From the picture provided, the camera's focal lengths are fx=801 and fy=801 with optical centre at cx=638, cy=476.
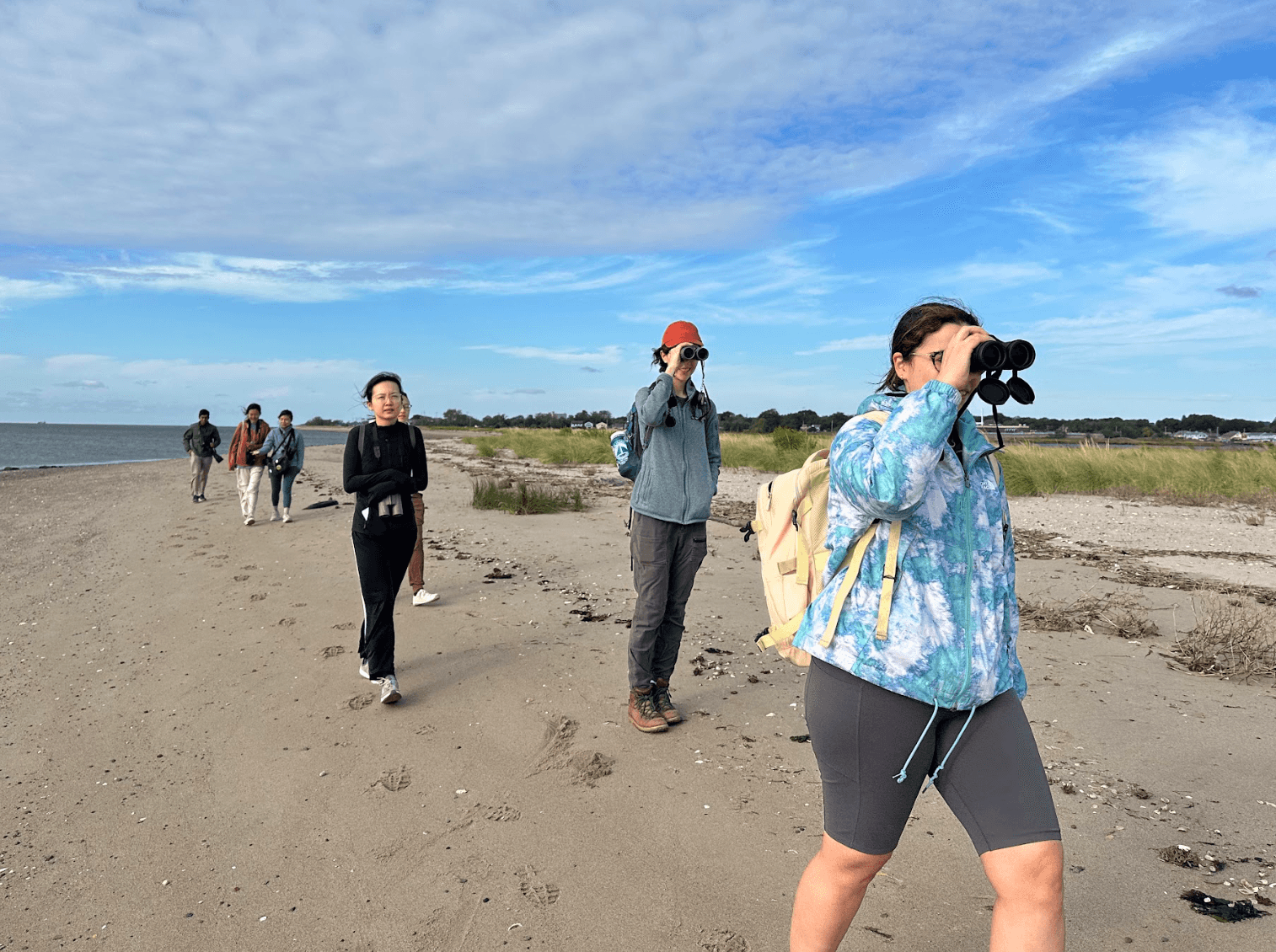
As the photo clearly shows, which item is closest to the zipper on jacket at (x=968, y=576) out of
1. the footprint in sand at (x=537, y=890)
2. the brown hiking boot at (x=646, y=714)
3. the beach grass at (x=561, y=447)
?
the footprint in sand at (x=537, y=890)

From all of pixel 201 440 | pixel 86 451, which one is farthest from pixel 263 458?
pixel 86 451

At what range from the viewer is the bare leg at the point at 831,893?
6.31 ft

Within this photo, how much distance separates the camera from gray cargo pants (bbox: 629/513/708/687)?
4.31m

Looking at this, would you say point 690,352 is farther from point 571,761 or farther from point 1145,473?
point 1145,473

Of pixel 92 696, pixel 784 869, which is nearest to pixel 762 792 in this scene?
pixel 784 869

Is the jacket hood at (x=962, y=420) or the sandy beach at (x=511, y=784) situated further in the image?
the sandy beach at (x=511, y=784)

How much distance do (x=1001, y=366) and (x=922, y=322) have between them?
9.5 inches

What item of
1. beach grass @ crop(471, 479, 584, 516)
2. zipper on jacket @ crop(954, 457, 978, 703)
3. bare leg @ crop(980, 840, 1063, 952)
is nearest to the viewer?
bare leg @ crop(980, 840, 1063, 952)

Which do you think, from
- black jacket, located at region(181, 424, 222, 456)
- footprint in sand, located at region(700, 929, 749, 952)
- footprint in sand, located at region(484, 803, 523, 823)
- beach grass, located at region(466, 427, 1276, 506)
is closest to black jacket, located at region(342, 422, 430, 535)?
footprint in sand, located at region(484, 803, 523, 823)

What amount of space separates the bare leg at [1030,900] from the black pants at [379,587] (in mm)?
3843

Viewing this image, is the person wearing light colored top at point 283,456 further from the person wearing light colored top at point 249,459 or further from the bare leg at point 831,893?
the bare leg at point 831,893

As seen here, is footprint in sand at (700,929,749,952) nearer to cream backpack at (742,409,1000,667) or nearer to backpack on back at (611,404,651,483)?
cream backpack at (742,409,1000,667)

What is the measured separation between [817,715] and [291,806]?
2.87m

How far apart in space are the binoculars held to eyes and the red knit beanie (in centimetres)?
243
